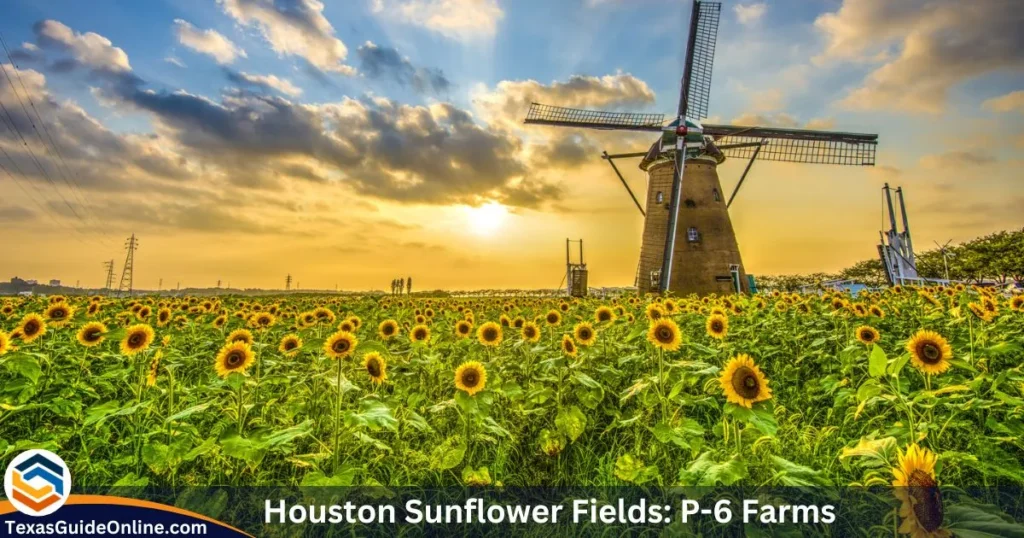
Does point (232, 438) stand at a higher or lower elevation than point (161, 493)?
higher

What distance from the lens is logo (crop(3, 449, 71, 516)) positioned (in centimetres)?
285

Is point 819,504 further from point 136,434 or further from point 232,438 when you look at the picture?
point 136,434

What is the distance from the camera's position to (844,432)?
396 centimetres

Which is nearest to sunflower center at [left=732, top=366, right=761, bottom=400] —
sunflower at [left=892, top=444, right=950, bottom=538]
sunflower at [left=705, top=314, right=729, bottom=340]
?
sunflower at [left=892, top=444, right=950, bottom=538]

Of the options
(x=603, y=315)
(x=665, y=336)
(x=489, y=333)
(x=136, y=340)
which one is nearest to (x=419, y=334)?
(x=489, y=333)

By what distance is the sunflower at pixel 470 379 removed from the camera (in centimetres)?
314

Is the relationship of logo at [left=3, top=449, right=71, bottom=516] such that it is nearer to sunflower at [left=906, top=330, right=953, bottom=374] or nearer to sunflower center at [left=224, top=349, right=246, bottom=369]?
sunflower center at [left=224, top=349, right=246, bottom=369]

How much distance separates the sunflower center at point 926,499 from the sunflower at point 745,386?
0.84 metres

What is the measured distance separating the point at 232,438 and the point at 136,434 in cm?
136

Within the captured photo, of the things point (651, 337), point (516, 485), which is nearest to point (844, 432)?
point (651, 337)

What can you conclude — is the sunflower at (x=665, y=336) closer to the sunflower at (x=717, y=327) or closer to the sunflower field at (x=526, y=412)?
the sunflower field at (x=526, y=412)

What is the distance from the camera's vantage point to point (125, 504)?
9.20 feet

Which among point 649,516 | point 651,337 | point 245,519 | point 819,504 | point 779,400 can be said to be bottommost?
point 245,519

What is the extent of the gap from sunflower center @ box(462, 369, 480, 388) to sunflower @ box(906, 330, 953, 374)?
8.76 ft
